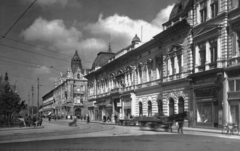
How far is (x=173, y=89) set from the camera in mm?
36438

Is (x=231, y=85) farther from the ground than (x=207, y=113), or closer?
farther from the ground

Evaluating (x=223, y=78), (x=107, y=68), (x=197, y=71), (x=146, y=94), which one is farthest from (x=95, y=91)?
(x=223, y=78)

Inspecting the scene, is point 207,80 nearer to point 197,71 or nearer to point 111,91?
point 197,71

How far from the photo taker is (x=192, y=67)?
1307 inches

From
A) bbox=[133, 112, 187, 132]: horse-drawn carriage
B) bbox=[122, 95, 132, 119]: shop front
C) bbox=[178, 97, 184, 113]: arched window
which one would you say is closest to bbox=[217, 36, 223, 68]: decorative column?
bbox=[133, 112, 187, 132]: horse-drawn carriage

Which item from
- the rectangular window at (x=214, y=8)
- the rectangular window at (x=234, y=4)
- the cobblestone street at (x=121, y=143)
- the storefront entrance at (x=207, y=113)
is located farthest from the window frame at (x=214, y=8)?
the cobblestone street at (x=121, y=143)

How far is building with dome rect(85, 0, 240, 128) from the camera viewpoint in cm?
2758

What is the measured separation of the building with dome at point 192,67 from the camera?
2758cm

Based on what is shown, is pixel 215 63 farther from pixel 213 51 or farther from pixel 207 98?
pixel 207 98

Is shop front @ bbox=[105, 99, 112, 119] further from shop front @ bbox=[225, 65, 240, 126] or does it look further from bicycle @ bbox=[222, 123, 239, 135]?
bicycle @ bbox=[222, 123, 239, 135]

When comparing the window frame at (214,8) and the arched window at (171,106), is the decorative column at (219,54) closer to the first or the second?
the window frame at (214,8)

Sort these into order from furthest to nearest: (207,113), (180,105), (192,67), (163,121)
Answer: (180,105) < (192,67) < (207,113) < (163,121)

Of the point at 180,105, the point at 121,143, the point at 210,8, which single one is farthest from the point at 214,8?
the point at 121,143

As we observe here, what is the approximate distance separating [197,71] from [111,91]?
94.2 ft
